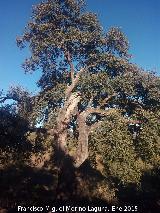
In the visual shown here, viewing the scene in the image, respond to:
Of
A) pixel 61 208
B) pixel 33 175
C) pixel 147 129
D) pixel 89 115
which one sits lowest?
pixel 61 208

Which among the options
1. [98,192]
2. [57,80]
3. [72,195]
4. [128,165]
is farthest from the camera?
[57,80]

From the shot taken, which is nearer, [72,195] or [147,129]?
[72,195]

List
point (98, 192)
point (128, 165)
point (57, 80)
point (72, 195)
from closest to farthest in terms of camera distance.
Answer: point (72, 195) → point (128, 165) → point (98, 192) → point (57, 80)

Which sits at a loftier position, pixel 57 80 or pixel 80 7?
pixel 80 7

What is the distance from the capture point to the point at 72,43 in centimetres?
3003

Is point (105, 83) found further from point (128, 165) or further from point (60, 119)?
point (128, 165)

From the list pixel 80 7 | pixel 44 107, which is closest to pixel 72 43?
pixel 80 7

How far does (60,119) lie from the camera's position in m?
26.0

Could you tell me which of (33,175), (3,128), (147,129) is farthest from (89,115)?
(3,128)

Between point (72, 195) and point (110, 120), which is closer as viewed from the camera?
point (72, 195)

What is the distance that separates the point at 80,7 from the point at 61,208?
19230mm

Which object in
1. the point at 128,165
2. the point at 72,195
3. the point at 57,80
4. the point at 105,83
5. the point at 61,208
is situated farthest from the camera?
the point at 57,80

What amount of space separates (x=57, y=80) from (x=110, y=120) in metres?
8.06

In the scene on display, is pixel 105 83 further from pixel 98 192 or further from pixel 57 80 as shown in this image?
pixel 98 192
